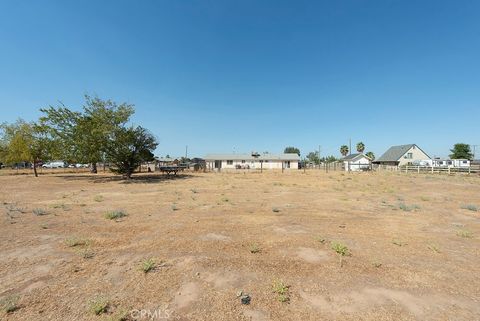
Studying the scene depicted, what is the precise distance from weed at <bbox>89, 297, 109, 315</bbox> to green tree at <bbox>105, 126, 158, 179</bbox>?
24.3 m

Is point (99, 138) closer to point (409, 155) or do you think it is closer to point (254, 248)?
point (254, 248)

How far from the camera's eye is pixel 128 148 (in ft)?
85.6

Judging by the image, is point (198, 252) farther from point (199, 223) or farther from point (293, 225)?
point (293, 225)

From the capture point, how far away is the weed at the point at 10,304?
3352 mm

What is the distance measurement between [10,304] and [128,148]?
24.7m

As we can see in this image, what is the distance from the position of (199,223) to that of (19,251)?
463 cm

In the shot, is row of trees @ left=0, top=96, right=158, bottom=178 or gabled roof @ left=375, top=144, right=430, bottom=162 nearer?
row of trees @ left=0, top=96, right=158, bottom=178

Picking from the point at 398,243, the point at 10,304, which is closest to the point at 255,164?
the point at 398,243

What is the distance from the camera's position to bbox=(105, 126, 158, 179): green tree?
25203 millimetres

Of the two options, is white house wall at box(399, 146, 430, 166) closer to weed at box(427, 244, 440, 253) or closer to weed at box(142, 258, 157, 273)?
weed at box(427, 244, 440, 253)

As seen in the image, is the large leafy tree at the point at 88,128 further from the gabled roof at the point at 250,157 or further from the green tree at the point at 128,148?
the gabled roof at the point at 250,157

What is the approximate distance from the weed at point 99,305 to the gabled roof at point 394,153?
232ft

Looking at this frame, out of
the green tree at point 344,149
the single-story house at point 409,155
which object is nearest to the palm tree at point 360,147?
the green tree at point 344,149

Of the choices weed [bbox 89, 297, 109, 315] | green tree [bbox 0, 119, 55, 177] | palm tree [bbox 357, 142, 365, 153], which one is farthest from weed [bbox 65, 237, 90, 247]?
palm tree [bbox 357, 142, 365, 153]
